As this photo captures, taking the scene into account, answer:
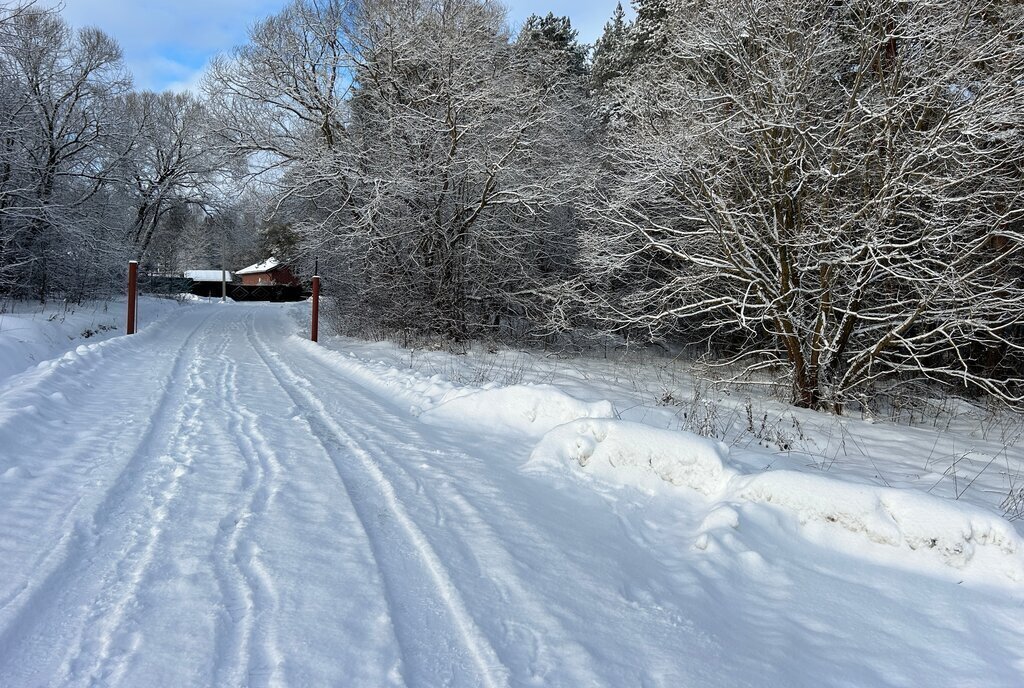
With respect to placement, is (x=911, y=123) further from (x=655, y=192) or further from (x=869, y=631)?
(x=869, y=631)

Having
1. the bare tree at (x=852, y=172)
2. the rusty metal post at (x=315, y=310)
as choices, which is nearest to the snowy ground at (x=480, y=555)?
the bare tree at (x=852, y=172)

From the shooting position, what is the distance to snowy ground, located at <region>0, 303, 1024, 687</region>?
93.3 inches

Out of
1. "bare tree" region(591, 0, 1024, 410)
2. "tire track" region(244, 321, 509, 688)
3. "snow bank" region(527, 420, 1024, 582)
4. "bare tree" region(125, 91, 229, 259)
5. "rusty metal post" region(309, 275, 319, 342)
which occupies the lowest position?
"tire track" region(244, 321, 509, 688)

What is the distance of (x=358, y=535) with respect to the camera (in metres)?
3.36

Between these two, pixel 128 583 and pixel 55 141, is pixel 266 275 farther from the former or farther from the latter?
pixel 128 583

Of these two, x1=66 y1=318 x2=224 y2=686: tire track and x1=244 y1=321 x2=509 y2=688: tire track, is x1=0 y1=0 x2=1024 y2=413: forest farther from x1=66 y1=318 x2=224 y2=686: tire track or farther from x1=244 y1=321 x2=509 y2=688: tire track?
x1=66 y1=318 x2=224 y2=686: tire track

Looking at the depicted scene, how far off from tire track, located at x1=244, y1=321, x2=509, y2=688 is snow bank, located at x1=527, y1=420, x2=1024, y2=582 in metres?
1.61

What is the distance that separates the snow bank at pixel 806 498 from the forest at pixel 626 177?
466 cm

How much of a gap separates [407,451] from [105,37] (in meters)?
25.8

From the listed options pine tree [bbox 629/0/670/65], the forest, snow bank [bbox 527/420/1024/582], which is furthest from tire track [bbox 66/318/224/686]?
pine tree [bbox 629/0/670/65]

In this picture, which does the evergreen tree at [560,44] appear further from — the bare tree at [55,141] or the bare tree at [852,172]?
the bare tree at [55,141]

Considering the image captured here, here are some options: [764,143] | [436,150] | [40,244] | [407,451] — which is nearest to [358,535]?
[407,451]

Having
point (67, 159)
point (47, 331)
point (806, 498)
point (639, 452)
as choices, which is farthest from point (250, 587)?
point (67, 159)

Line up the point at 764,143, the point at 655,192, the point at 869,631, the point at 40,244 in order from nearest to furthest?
1. the point at 869,631
2. the point at 764,143
3. the point at 655,192
4. the point at 40,244
